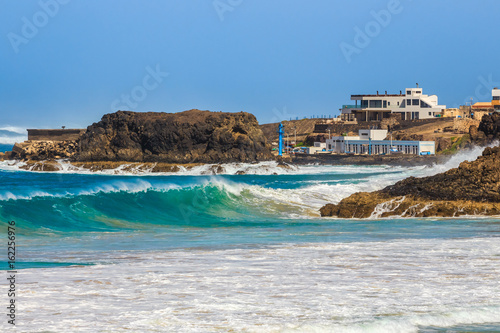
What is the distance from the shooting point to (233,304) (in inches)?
365

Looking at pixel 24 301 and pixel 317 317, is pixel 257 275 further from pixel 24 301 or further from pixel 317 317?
pixel 24 301

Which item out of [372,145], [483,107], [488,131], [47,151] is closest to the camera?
[488,131]

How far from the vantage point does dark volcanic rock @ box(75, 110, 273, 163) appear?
253 feet

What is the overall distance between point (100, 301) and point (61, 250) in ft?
19.8

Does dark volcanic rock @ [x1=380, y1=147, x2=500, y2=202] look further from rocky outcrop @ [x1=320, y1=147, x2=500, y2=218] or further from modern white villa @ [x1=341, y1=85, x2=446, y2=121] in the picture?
modern white villa @ [x1=341, y1=85, x2=446, y2=121]

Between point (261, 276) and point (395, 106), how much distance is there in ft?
359

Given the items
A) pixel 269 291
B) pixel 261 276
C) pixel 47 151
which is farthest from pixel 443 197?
pixel 47 151

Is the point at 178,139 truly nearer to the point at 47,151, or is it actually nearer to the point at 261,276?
the point at 47,151

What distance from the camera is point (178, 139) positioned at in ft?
258

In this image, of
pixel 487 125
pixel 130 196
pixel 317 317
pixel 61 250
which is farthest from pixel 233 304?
pixel 487 125

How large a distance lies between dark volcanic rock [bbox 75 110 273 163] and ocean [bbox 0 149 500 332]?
5414cm

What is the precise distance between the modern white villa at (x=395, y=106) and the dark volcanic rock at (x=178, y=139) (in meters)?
42.8

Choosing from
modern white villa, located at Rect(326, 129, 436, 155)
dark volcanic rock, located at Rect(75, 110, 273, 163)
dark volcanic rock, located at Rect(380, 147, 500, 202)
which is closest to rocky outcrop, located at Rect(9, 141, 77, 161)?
dark volcanic rock, located at Rect(75, 110, 273, 163)

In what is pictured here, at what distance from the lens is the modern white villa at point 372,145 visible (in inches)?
3585
